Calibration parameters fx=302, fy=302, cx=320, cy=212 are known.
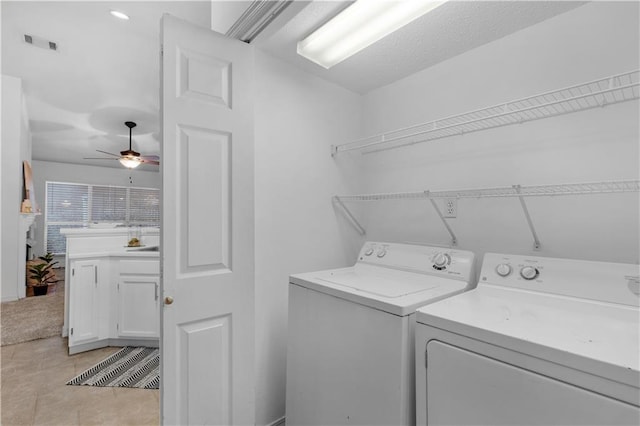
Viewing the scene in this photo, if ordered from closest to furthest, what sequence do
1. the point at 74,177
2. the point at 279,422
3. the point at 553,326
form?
the point at 553,326 → the point at 279,422 → the point at 74,177

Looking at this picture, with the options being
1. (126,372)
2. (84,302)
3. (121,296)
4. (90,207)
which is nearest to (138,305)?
(121,296)

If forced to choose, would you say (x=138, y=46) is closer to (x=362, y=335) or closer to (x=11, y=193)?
(x=11, y=193)

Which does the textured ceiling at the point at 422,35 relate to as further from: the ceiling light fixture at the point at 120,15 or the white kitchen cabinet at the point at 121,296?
the white kitchen cabinet at the point at 121,296

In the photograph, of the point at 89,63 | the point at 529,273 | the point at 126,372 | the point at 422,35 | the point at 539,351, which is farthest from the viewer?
the point at 89,63

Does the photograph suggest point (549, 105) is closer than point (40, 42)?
Yes

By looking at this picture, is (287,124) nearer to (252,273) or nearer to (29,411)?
(252,273)

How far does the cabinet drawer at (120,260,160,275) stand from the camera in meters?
2.73

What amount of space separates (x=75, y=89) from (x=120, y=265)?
8.05ft

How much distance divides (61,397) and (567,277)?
3.04 meters

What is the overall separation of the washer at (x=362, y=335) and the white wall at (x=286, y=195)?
216mm

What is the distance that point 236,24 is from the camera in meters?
1.48

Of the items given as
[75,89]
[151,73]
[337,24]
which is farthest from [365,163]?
[75,89]

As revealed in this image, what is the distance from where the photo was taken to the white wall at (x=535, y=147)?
129cm

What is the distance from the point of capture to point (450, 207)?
5.96ft
